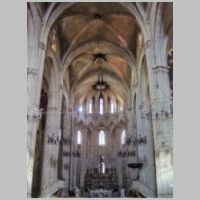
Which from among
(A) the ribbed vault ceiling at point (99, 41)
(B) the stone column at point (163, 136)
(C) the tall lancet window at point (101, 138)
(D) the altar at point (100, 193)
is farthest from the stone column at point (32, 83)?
(C) the tall lancet window at point (101, 138)

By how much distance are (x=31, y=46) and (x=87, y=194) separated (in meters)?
20.6

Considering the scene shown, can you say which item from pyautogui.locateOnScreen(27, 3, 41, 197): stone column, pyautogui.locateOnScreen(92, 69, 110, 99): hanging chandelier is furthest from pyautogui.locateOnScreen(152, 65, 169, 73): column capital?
pyautogui.locateOnScreen(92, 69, 110, 99): hanging chandelier

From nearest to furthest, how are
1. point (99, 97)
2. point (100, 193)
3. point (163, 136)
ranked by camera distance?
point (163, 136) < point (100, 193) < point (99, 97)

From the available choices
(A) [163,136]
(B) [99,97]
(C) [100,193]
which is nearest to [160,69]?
(A) [163,136]

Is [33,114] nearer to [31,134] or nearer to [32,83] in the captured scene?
[31,134]

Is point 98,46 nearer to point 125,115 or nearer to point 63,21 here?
point 63,21

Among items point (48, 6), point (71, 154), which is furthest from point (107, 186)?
point (48, 6)

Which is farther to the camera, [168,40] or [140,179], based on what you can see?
[140,179]

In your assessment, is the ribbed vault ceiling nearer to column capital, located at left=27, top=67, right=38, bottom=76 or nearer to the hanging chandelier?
the hanging chandelier

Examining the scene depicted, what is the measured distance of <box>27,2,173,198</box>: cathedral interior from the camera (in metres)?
19.0

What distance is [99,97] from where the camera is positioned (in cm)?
4253

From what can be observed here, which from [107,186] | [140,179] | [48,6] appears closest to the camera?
[48,6]

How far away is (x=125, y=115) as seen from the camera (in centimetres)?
3912

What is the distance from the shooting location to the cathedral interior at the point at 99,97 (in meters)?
19.0
